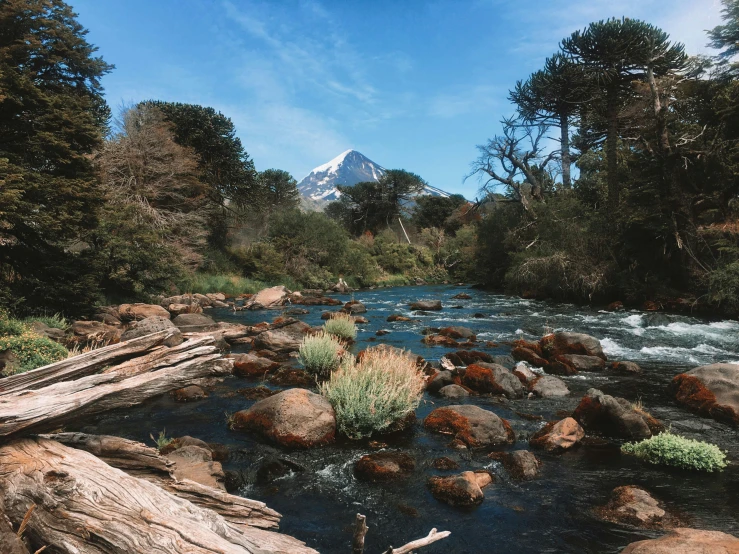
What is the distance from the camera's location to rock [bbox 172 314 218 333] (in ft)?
47.8

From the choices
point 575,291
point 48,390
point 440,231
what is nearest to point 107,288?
point 48,390

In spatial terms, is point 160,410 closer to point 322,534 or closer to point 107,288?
point 322,534

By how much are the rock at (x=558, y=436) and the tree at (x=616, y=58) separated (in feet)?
73.3

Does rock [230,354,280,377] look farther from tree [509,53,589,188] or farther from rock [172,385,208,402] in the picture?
tree [509,53,589,188]

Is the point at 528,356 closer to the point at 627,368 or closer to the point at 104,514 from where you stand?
the point at 627,368

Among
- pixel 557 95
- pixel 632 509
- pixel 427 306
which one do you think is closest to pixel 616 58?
pixel 557 95

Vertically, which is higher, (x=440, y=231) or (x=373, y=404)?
(x=440, y=231)

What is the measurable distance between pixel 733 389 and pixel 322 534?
7313 millimetres

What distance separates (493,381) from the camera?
8375 millimetres

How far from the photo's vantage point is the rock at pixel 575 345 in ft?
35.8

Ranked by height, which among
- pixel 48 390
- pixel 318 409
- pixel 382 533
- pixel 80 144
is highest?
pixel 80 144

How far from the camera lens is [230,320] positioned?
1777 cm

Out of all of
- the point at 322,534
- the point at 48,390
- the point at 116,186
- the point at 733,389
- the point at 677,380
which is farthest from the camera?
the point at 116,186

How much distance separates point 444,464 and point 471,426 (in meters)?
1.04
